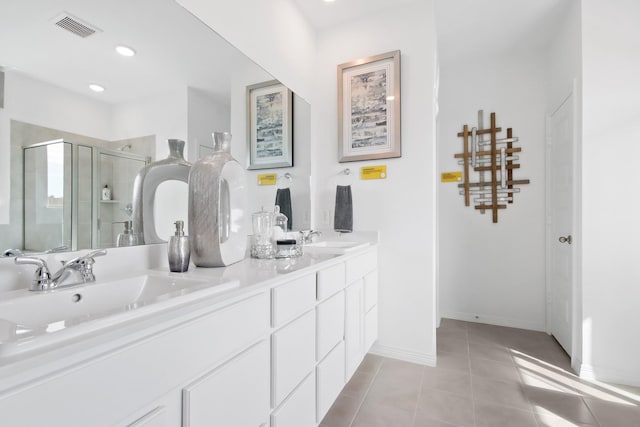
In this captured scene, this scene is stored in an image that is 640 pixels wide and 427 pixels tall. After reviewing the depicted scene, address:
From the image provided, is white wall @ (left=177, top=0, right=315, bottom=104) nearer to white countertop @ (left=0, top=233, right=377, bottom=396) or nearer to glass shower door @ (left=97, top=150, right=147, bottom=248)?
glass shower door @ (left=97, top=150, right=147, bottom=248)

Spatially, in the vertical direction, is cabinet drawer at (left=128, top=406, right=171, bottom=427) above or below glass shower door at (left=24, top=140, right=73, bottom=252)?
below

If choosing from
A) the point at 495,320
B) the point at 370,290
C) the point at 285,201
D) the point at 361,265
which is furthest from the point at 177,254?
the point at 495,320

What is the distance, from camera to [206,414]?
748 mm

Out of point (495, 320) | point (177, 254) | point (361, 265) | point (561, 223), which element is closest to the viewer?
point (177, 254)

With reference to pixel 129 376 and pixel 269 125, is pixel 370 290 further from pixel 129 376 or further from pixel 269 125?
pixel 129 376

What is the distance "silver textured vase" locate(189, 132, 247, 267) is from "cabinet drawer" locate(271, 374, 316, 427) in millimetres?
601

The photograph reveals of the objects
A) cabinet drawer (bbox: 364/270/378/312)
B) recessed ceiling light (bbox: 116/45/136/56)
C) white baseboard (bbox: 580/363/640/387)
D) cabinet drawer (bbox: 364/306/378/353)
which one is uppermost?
recessed ceiling light (bbox: 116/45/136/56)

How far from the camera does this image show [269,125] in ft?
6.44

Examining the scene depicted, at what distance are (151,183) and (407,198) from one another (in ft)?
5.78

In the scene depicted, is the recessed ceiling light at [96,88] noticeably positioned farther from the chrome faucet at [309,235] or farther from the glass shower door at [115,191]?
the chrome faucet at [309,235]

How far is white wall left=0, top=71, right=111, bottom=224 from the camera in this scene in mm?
791

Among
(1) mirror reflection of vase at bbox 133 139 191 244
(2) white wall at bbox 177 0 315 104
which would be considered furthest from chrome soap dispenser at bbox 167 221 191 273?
(2) white wall at bbox 177 0 315 104

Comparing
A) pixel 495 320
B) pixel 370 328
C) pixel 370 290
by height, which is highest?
pixel 370 290

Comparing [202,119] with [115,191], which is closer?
[115,191]
